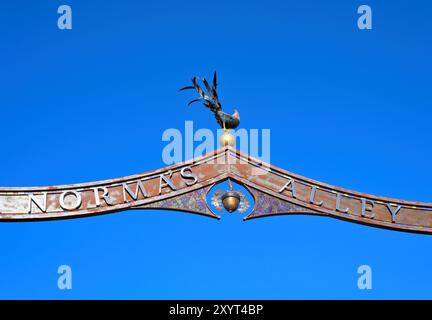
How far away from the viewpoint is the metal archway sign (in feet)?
37.0

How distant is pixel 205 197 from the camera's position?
38.0ft

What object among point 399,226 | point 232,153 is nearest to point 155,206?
point 232,153

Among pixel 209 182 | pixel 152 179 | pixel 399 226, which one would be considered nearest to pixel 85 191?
pixel 152 179

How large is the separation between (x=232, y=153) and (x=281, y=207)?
3.06 ft

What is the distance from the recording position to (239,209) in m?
11.5

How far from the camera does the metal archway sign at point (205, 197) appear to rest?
11.3m
